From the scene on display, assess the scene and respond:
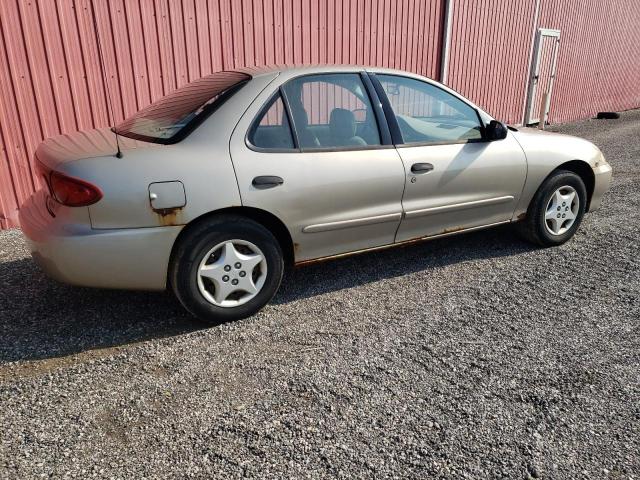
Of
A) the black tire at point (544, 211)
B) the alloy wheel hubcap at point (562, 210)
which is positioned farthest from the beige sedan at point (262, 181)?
the alloy wheel hubcap at point (562, 210)

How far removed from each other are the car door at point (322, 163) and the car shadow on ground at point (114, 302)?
0.49 m

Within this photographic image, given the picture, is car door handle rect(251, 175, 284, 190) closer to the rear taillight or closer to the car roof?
the car roof

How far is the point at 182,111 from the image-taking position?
3.20 m

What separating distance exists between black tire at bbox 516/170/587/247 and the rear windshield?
2656 millimetres

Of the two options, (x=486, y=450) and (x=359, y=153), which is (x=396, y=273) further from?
(x=486, y=450)

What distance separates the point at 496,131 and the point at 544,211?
94 cm

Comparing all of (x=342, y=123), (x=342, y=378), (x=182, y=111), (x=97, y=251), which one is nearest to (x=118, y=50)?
(x=182, y=111)

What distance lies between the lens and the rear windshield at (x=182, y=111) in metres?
3.02

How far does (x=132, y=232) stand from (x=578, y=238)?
4.02 m

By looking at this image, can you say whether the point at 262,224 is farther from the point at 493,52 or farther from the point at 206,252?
the point at 493,52

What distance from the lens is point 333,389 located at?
2518 millimetres

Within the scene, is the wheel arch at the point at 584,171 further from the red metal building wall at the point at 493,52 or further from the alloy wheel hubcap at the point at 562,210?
the red metal building wall at the point at 493,52

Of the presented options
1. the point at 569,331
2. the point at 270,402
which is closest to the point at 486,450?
the point at 270,402

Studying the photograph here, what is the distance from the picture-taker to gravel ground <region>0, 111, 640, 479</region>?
2084 mm
